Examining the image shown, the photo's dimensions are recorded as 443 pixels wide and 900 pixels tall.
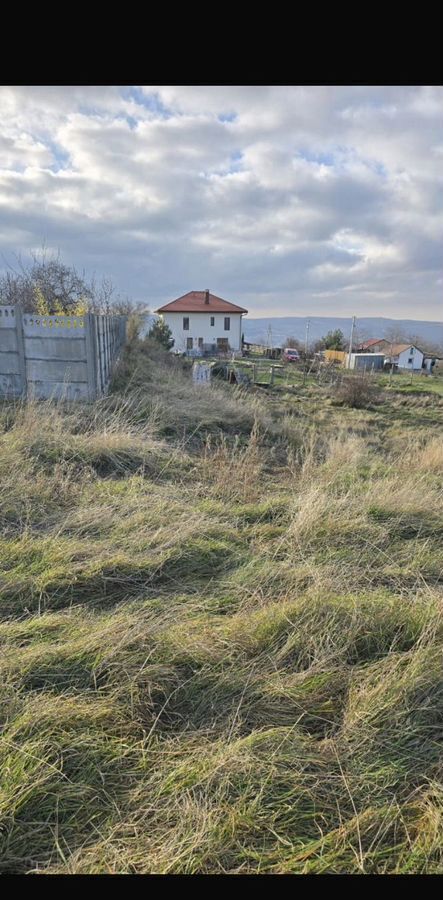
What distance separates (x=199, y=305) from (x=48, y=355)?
46124mm

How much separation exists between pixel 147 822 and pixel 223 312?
5270 cm

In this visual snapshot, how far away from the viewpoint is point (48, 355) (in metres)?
8.19

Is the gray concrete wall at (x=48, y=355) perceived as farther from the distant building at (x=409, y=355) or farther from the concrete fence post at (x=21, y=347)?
the distant building at (x=409, y=355)

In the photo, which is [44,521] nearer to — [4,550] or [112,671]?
[4,550]

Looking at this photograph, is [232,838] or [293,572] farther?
[293,572]

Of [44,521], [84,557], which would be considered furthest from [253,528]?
[44,521]

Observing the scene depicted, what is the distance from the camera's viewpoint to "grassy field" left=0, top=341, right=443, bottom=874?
59.1 inches

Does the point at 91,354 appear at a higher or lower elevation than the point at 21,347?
lower

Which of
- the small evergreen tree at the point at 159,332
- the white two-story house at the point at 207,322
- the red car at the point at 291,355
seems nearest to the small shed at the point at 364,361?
the red car at the point at 291,355

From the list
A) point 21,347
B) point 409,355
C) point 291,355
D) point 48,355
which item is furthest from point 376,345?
point 21,347

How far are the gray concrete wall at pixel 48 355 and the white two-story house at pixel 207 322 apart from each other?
43.7 metres

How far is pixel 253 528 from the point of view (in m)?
3.72

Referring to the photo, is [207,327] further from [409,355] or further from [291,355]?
[409,355]

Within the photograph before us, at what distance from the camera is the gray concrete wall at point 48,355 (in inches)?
316
